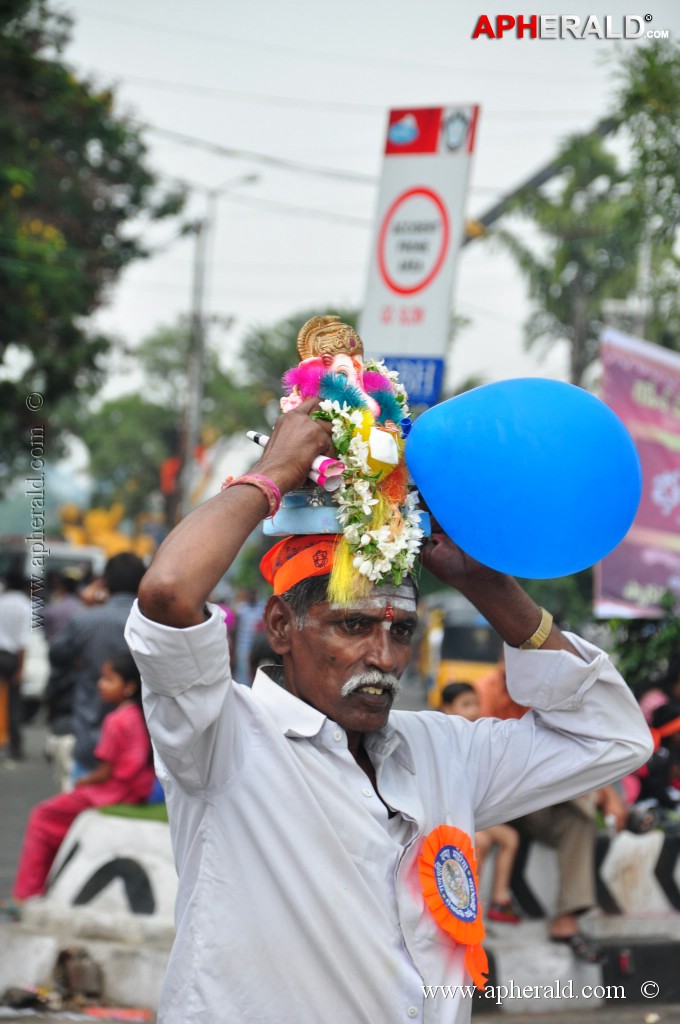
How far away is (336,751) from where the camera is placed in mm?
2809

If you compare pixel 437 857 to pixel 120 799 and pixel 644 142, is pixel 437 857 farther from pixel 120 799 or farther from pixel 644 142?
pixel 644 142

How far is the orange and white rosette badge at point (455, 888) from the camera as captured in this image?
9.10 ft

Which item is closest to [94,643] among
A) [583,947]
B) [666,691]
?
[583,947]

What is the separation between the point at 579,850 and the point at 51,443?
20011 mm

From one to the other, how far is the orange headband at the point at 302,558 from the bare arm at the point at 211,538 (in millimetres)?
193

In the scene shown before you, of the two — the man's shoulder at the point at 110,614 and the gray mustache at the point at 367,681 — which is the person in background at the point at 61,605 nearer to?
the man's shoulder at the point at 110,614

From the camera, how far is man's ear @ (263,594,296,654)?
2941 millimetres

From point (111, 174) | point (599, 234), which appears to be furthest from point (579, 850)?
point (599, 234)

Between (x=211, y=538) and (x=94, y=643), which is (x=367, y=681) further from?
(x=94, y=643)

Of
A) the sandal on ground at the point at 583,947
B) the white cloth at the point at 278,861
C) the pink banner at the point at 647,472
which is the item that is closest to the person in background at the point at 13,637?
the pink banner at the point at 647,472

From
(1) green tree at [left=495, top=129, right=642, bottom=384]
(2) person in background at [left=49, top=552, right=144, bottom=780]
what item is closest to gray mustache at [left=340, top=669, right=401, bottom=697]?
(2) person in background at [left=49, top=552, right=144, bottom=780]

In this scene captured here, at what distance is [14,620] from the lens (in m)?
14.2

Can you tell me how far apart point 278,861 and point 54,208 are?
61.8 feet

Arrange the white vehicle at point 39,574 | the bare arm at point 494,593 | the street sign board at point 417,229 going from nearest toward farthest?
the bare arm at point 494,593, the street sign board at point 417,229, the white vehicle at point 39,574
